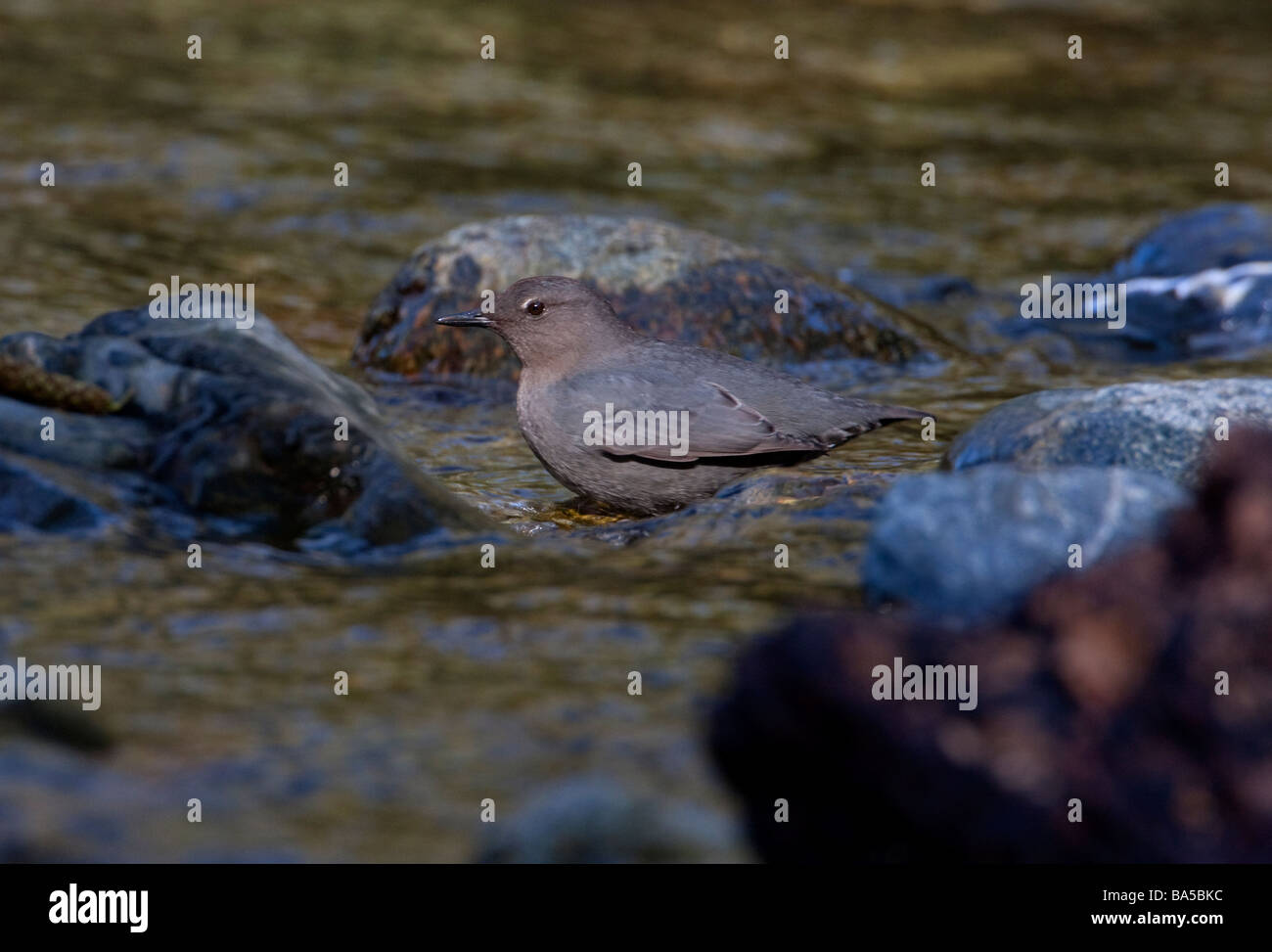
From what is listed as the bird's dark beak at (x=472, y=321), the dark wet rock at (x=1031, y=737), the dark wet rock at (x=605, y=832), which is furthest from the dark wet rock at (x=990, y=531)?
the bird's dark beak at (x=472, y=321)

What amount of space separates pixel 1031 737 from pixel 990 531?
152 centimetres

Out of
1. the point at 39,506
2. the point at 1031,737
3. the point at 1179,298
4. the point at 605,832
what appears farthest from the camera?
the point at 1179,298

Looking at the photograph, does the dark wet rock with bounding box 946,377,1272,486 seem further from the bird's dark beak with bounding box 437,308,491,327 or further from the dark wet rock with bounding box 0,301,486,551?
the bird's dark beak with bounding box 437,308,491,327

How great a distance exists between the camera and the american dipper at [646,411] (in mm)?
7113

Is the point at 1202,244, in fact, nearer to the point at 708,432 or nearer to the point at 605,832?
the point at 708,432

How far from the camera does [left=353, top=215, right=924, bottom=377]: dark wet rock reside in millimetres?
9703

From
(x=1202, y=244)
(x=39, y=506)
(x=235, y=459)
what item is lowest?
(x=39, y=506)

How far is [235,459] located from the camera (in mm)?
6113

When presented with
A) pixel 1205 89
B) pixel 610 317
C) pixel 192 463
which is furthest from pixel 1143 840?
pixel 1205 89

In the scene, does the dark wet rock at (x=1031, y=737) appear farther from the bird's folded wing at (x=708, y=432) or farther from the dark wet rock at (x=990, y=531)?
the bird's folded wing at (x=708, y=432)

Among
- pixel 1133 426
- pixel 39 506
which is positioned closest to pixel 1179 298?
pixel 1133 426

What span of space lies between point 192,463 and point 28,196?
6670 mm
